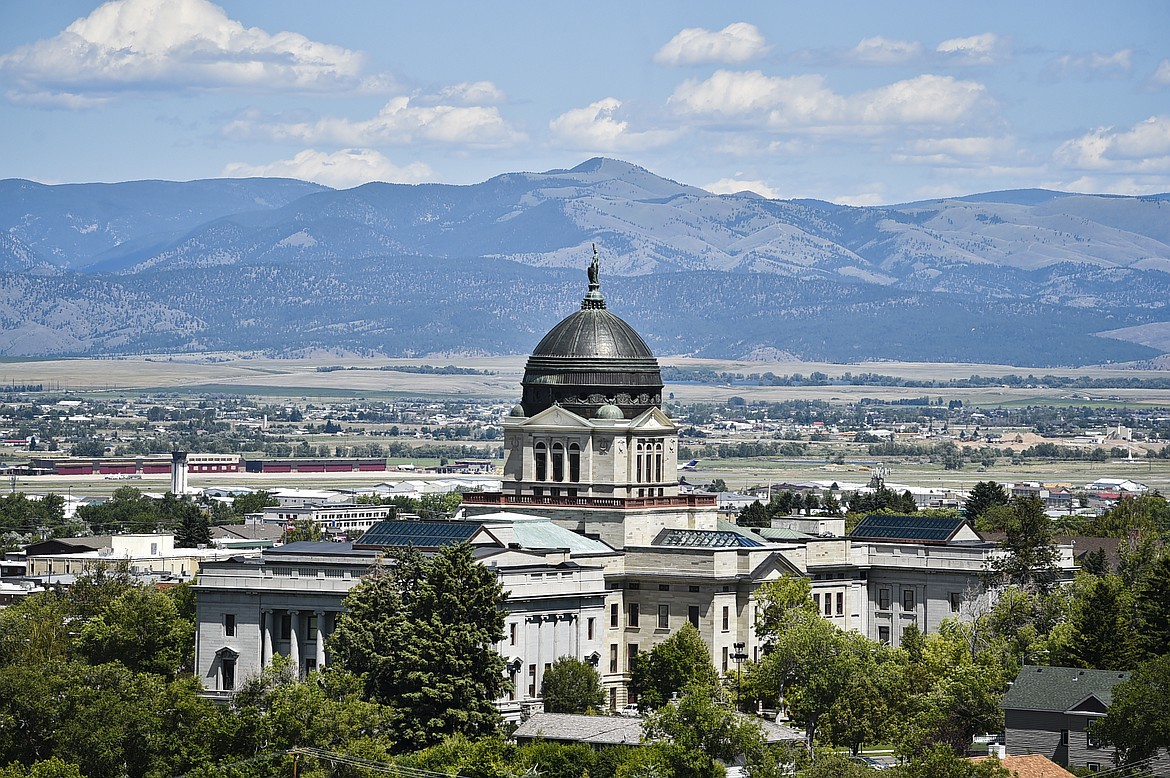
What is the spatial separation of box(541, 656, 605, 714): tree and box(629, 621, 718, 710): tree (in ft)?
7.51

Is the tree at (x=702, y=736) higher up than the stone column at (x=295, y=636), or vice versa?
the stone column at (x=295, y=636)

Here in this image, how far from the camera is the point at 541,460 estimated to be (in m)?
143

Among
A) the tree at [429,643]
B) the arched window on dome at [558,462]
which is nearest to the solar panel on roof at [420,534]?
the arched window on dome at [558,462]

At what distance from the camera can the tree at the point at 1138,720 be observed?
3716 inches

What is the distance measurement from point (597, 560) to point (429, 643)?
28.5 metres

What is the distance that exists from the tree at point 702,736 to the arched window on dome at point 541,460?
45040 millimetres

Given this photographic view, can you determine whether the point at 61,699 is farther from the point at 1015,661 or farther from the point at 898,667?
the point at 1015,661

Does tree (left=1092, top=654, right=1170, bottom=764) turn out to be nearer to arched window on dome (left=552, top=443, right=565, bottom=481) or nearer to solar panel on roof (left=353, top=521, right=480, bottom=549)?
solar panel on roof (left=353, top=521, right=480, bottom=549)

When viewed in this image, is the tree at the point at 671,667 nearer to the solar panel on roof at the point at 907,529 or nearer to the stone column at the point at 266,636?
the stone column at the point at 266,636

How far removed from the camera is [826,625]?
4594 inches

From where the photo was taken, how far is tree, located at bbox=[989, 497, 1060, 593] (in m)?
142

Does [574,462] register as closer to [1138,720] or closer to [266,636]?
[266,636]

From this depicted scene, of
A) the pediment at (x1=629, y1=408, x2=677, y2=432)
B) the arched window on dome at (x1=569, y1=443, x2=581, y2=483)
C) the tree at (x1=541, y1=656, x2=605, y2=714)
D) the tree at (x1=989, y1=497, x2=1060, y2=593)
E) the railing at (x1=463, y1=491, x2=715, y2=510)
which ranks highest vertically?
the pediment at (x1=629, y1=408, x2=677, y2=432)

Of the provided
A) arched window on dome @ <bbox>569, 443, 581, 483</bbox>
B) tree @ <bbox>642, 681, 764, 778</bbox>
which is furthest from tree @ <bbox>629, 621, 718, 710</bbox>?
tree @ <bbox>642, 681, 764, 778</bbox>
